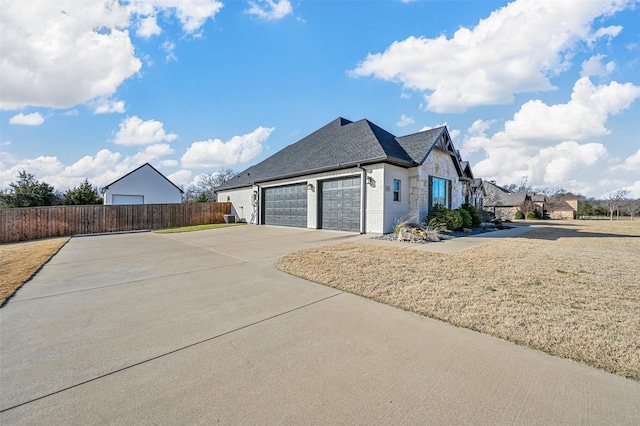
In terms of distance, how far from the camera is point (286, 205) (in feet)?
57.5

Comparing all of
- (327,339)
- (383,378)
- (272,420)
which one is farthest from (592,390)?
(272,420)

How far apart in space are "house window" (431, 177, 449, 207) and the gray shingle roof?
7.94 feet

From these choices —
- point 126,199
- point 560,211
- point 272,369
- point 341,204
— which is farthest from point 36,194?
point 560,211

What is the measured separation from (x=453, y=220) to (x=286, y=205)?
9.83m

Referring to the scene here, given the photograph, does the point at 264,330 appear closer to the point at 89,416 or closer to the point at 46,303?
the point at 89,416

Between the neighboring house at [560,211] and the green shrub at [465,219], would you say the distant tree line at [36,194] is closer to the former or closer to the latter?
the green shrub at [465,219]

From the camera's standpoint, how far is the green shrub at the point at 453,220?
13.4 metres

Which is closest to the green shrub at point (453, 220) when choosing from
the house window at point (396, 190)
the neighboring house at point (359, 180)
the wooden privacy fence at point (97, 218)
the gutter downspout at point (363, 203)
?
the neighboring house at point (359, 180)

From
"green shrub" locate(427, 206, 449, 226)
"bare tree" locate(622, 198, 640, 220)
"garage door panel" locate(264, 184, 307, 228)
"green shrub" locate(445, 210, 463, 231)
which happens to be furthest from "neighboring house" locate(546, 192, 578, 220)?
"garage door panel" locate(264, 184, 307, 228)

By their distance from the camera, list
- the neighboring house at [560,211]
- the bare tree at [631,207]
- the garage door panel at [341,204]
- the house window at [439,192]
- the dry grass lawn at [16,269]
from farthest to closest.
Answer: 1. the neighboring house at [560,211]
2. the bare tree at [631,207]
3. the house window at [439,192]
4. the garage door panel at [341,204]
5. the dry grass lawn at [16,269]

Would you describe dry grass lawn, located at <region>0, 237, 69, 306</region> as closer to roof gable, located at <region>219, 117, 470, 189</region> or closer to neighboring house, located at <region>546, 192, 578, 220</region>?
roof gable, located at <region>219, 117, 470, 189</region>

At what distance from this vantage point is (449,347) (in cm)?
294

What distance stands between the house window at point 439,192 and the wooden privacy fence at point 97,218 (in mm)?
16882

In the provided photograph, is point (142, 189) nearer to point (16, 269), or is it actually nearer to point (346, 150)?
point (346, 150)
